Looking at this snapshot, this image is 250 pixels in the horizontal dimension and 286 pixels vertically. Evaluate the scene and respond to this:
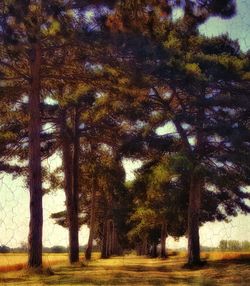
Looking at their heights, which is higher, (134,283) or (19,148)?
(19,148)

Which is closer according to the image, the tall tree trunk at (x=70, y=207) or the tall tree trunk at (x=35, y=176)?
the tall tree trunk at (x=35, y=176)

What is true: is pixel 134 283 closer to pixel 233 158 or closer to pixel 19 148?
pixel 233 158

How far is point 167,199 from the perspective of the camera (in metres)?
26.9

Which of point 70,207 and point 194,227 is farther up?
point 70,207

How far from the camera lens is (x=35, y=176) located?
16688 mm

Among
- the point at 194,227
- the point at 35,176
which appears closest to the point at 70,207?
the point at 194,227

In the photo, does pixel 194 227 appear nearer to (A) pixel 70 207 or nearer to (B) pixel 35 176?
(A) pixel 70 207

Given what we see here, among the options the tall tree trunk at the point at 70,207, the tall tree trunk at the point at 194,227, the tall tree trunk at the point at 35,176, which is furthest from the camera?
the tall tree trunk at the point at 70,207

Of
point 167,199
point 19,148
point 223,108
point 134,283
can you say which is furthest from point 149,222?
point 134,283

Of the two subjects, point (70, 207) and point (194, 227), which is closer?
point (194, 227)

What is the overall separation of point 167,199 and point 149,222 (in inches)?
351

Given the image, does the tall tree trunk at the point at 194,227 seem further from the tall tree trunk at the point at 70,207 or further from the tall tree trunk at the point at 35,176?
the tall tree trunk at the point at 70,207

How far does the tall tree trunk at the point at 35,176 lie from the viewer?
16359mm

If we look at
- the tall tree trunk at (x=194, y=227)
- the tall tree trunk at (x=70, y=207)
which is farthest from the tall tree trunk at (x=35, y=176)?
the tall tree trunk at (x=70, y=207)
